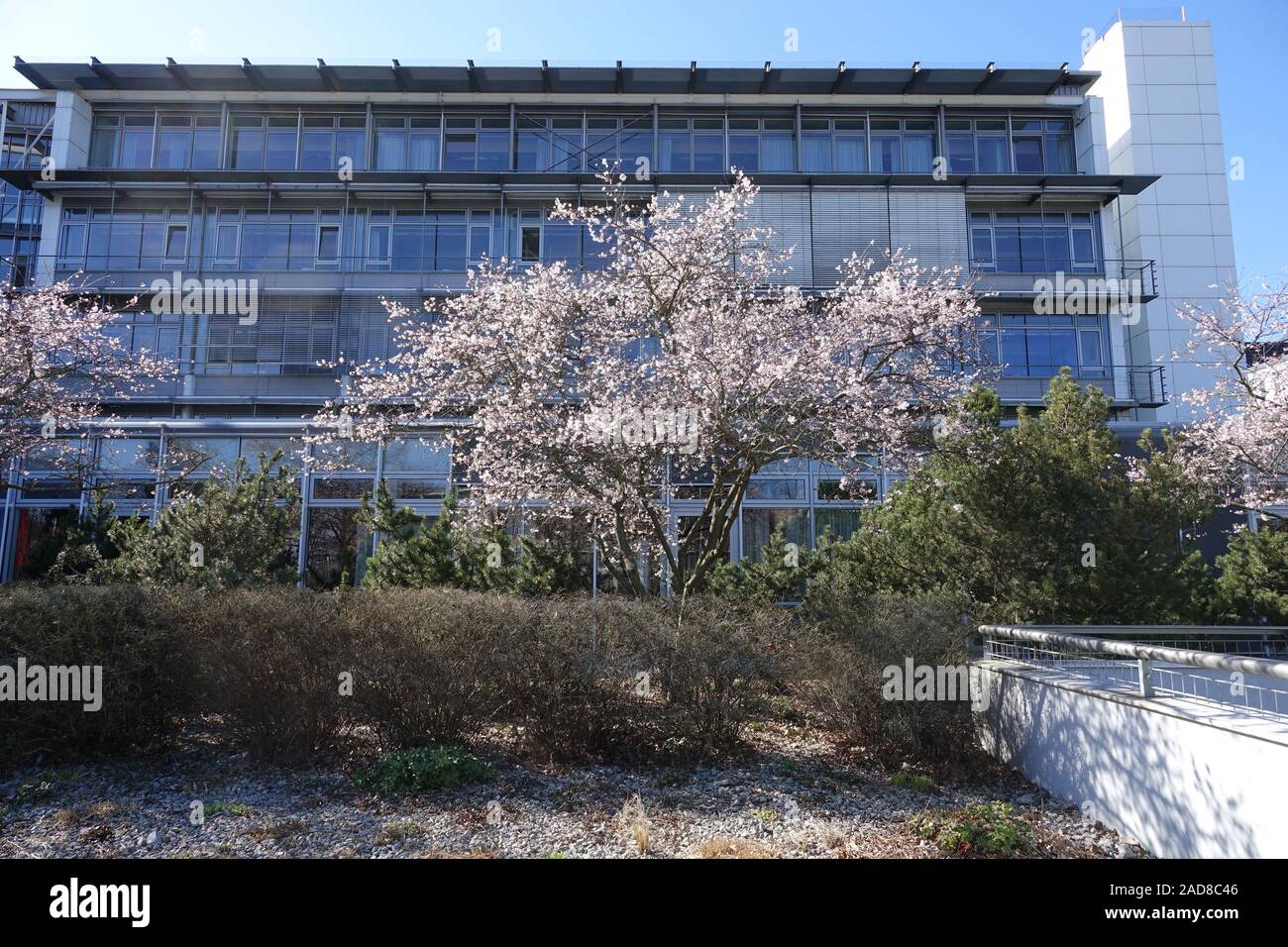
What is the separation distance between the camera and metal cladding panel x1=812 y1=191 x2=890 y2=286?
2847cm

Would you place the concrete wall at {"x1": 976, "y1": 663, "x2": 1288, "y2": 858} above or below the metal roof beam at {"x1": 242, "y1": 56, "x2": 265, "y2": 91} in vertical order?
below

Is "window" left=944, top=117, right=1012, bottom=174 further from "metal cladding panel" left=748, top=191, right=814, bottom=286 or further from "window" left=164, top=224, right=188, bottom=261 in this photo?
"window" left=164, top=224, right=188, bottom=261

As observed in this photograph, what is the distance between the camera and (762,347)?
32.8ft

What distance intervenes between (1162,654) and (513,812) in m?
4.85

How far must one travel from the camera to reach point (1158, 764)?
5.98 meters

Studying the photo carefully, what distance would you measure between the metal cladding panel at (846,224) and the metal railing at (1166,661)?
1994 cm

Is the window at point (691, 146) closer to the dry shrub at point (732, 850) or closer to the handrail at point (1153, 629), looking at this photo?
the handrail at point (1153, 629)

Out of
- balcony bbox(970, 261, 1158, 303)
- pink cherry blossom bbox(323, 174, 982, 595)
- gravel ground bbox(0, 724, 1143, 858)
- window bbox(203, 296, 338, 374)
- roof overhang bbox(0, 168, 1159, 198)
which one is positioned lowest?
gravel ground bbox(0, 724, 1143, 858)

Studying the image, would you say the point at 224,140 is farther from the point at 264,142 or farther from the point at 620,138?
the point at 620,138

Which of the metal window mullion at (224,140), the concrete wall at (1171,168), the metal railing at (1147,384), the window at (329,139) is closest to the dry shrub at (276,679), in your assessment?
the window at (329,139)

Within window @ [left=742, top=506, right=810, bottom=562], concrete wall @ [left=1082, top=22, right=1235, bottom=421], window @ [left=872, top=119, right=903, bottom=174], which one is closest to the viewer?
window @ [left=742, top=506, right=810, bottom=562]

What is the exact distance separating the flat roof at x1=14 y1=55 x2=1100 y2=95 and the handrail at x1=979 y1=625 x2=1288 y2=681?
25.6 m

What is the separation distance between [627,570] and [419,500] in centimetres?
989

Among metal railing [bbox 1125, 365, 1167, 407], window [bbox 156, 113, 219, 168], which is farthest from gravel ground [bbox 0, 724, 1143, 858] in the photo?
window [bbox 156, 113, 219, 168]
